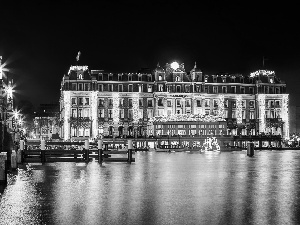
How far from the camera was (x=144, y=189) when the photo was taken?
2097cm

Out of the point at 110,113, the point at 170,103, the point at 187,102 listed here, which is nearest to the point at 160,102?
the point at 170,103

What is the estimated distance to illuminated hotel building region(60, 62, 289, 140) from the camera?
410 ft

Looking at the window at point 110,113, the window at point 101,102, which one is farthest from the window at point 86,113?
the window at point 110,113

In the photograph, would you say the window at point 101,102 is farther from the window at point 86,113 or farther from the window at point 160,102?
the window at point 160,102

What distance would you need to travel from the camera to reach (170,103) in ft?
432

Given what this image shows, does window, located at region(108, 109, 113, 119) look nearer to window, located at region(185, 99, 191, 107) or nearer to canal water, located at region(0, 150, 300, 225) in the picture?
window, located at region(185, 99, 191, 107)

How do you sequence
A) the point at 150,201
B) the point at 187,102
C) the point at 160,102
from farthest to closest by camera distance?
1. the point at 187,102
2. the point at 160,102
3. the point at 150,201

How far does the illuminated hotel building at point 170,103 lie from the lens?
12488 centimetres

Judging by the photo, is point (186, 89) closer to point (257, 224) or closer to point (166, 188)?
point (166, 188)

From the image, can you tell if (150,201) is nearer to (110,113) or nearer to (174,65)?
(110,113)

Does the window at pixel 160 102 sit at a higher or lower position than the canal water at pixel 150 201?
higher

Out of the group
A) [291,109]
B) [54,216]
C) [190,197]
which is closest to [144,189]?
[190,197]

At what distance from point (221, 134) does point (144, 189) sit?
4281 inches

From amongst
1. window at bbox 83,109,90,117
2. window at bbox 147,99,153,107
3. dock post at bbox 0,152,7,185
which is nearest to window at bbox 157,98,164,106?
window at bbox 147,99,153,107
